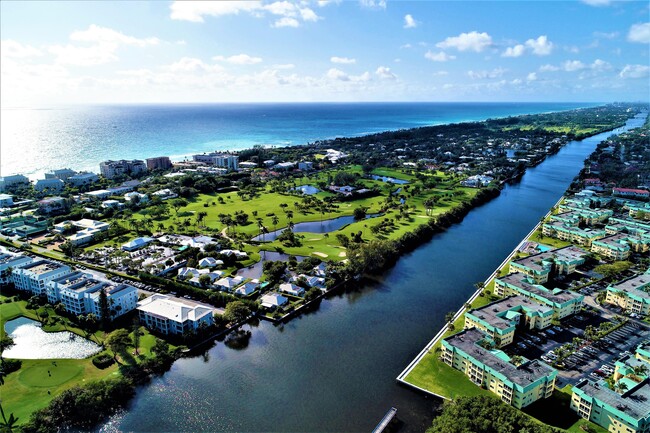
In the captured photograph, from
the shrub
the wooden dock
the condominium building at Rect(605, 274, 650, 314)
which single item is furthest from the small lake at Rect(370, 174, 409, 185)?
the shrub

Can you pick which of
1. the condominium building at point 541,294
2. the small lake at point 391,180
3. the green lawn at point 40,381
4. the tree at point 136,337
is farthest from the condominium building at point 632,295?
the small lake at point 391,180

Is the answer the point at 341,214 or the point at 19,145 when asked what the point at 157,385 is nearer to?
the point at 341,214

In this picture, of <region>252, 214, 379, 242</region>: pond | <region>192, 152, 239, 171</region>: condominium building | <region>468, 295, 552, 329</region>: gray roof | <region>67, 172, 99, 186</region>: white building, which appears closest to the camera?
<region>468, 295, 552, 329</region>: gray roof

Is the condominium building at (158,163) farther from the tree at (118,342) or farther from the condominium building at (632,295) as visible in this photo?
the condominium building at (632,295)

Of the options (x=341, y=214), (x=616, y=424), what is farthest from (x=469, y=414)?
(x=341, y=214)

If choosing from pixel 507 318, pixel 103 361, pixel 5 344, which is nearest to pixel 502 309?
pixel 507 318

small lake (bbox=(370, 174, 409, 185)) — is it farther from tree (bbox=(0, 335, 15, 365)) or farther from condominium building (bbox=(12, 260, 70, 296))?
tree (bbox=(0, 335, 15, 365))

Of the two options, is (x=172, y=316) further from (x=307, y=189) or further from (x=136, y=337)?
(x=307, y=189)
